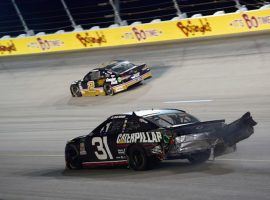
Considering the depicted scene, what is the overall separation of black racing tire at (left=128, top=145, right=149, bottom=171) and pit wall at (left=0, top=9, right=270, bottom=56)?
49.2 feet

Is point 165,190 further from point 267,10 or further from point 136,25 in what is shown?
point 136,25

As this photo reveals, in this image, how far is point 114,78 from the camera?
914 inches

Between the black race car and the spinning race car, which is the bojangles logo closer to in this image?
the spinning race car

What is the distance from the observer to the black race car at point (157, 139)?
1041 cm

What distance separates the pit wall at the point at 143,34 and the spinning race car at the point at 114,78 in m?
4.28

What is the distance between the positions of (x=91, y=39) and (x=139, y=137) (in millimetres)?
20322

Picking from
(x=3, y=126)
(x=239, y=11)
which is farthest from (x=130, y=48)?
(x=3, y=126)

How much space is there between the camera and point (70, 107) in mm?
22828

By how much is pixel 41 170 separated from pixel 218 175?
15.1ft

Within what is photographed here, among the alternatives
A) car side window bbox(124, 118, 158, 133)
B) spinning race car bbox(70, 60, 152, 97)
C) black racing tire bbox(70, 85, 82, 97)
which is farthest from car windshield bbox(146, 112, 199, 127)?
black racing tire bbox(70, 85, 82, 97)

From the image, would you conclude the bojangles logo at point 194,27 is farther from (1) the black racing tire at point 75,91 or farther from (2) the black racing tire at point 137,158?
(2) the black racing tire at point 137,158

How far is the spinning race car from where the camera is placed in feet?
75.7

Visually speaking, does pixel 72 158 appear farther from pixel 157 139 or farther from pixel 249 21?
pixel 249 21

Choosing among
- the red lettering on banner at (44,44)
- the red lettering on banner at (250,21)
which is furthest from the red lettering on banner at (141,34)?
the red lettering on banner at (44,44)
